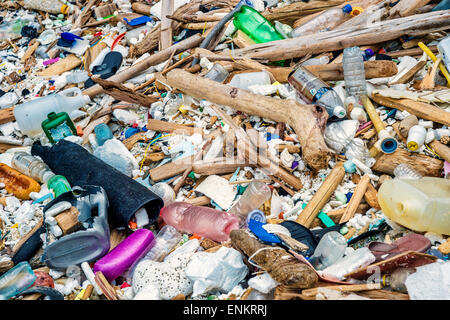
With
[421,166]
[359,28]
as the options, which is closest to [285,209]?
[421,166]

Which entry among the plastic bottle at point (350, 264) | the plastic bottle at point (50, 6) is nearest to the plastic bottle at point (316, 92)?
the plastic bottle at point (350, 264)

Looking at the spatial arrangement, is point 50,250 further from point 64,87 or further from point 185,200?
point 64,87

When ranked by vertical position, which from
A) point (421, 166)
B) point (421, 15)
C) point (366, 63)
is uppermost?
point (421, 15)

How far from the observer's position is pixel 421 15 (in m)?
3.39

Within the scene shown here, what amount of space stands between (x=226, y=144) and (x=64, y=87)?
2207 mm

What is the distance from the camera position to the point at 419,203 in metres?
2.26

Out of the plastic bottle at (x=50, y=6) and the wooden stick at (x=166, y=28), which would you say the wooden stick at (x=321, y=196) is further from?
the plastic bottle at (x=50, y=6)

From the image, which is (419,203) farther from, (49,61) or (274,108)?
(49,61)

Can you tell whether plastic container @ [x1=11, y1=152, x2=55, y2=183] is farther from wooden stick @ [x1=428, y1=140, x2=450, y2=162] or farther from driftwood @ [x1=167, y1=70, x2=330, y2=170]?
wooden stick @ [x1=428, y1=140, x2=450, y2=162]

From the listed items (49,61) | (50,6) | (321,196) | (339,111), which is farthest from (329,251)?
(50,6)

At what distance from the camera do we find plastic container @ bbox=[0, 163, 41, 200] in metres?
3.21

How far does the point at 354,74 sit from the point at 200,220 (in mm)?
1595

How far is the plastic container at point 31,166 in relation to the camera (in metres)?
3.24

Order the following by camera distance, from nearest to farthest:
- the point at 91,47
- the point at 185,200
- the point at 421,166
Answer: the point at 421,166 < the point at 185,200 < the point at 91,47
